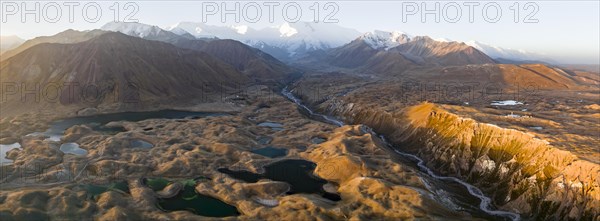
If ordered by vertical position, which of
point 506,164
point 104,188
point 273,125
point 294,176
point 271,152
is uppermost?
point 273,125

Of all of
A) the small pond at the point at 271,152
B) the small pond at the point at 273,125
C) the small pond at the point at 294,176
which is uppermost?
the small pond at the point at 273,125

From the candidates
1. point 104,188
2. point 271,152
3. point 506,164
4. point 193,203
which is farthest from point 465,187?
point 104,188

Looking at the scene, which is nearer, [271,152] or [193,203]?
[193,203]

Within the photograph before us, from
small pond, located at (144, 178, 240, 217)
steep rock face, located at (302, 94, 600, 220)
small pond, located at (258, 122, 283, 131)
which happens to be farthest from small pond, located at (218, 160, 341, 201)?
small pond, located at (258, 122, 283, 131)

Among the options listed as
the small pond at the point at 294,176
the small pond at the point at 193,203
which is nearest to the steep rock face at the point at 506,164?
the small pond at the point at 294,176

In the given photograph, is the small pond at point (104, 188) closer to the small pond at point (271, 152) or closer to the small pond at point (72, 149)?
the small pond at point (72, 149)

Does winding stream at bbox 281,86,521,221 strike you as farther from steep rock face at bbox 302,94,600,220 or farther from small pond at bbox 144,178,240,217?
small pond at bbox 144,178,240,217

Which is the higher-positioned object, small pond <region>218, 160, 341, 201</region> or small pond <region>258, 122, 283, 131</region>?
small pond <region>258, 122, 283, 131</region>

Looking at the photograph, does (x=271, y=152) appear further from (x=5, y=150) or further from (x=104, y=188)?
(x=5, y=150)

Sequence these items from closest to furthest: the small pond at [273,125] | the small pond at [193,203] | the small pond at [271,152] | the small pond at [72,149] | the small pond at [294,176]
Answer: the small pond at [193,203], the small pond at [294,176], the small pond at [72,149], the small pond at [271,152], the small pond at [273,125]
